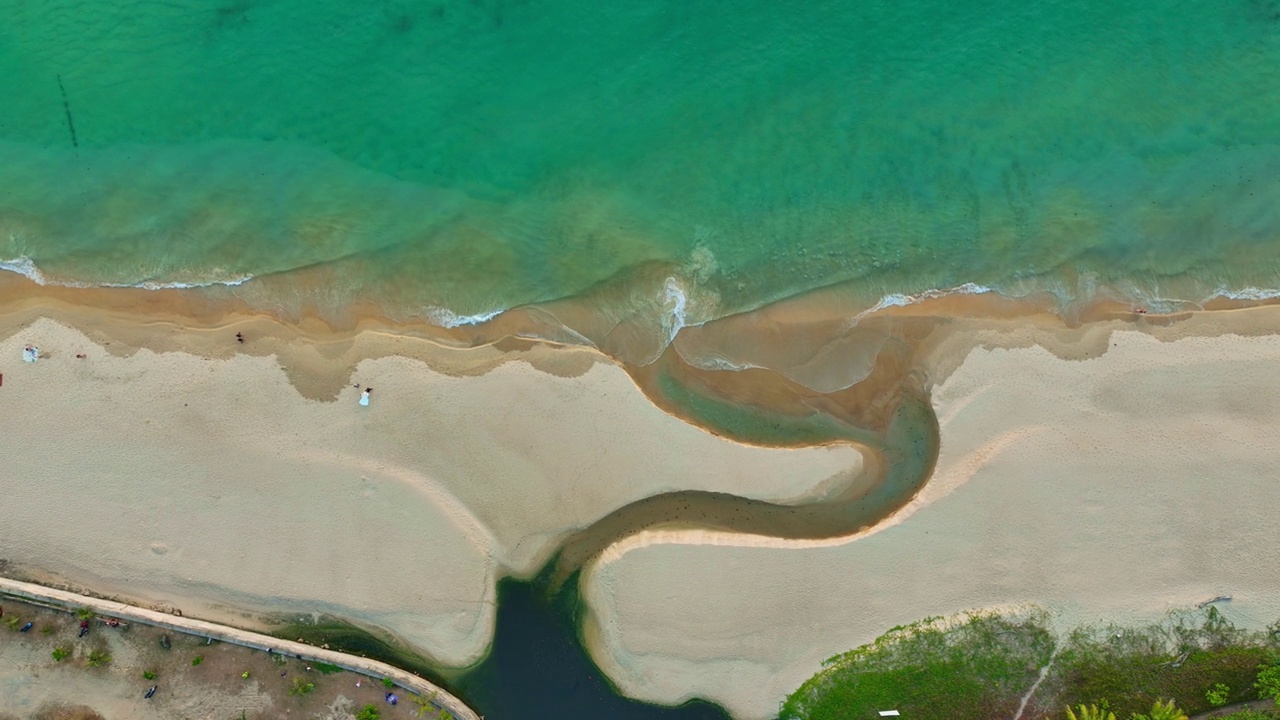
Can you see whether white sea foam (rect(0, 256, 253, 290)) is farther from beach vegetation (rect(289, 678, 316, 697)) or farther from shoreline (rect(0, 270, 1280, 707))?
beach vegetation (rect(289, 678, 316, 697))

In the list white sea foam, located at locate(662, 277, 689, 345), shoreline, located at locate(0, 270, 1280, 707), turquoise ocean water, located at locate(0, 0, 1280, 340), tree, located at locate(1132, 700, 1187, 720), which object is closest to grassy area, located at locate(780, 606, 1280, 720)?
tree, located at locate(1132, 700, 1187, 720)

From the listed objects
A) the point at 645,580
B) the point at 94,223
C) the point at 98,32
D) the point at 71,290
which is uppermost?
the point at 98,32

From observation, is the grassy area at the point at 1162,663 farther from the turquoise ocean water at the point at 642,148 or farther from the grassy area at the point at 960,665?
the turquoise ocean water at the point at 642,148

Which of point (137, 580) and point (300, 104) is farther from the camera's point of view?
point (300, 104)

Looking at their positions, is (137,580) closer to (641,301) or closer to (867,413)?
(641,301)

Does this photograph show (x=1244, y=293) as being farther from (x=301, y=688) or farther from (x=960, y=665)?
(x=301, y=688)

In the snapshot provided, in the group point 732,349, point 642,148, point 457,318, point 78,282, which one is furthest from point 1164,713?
point 78,282

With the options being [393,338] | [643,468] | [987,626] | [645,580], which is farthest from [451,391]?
→ [987,626]
